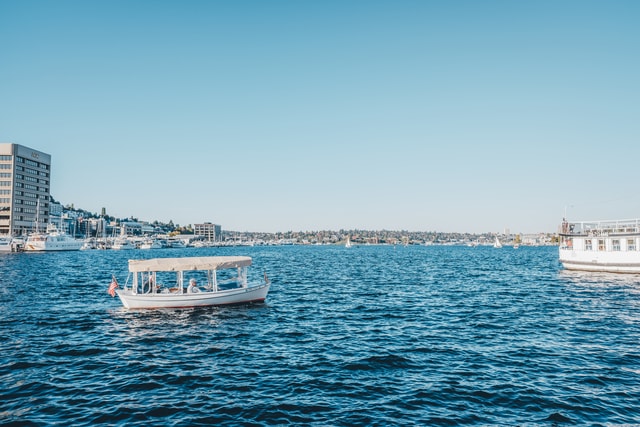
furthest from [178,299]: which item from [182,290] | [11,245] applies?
[11,245]

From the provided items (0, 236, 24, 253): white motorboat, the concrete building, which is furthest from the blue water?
the concrete building

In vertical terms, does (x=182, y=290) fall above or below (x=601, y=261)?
below

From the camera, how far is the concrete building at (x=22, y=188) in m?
166

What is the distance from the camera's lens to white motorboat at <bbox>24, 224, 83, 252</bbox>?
470 ft

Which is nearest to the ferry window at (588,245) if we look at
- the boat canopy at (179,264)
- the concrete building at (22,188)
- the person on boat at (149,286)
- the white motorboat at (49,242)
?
the boat canopy at (179,264)

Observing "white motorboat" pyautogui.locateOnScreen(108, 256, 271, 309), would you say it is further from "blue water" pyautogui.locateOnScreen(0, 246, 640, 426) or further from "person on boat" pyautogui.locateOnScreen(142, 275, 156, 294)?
"blue water" pyautogui.locateOnScreen(0, 246, 640, 426)

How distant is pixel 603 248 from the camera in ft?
203

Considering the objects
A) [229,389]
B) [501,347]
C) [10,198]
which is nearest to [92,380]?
[229,389]

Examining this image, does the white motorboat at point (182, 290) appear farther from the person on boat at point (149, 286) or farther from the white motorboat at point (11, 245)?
the white motorboat at point (11, 245)

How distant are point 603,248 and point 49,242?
169040mm

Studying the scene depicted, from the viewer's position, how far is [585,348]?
73.6ft

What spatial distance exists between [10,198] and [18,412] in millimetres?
191655

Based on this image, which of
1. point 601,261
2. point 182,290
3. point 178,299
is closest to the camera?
point 178,299

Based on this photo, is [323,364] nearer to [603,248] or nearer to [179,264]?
[179,264]
